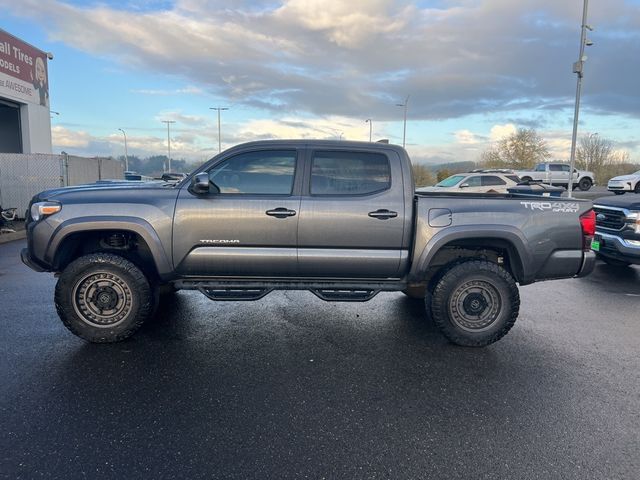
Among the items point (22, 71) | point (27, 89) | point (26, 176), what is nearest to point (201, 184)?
point (26, 176)

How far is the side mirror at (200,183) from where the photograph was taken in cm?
384

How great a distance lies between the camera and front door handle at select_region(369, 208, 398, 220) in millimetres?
4051

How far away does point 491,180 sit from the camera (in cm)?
1823

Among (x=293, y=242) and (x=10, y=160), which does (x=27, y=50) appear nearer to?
(x=10, y=160)

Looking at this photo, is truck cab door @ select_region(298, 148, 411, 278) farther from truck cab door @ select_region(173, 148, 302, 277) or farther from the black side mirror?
the black side mirror

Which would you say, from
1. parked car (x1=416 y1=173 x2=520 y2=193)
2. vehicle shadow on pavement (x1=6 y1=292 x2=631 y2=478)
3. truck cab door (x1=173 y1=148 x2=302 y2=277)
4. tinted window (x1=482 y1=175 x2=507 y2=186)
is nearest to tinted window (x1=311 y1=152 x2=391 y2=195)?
truck cab door (x1=173 y1=148 x2=302 y2=277)

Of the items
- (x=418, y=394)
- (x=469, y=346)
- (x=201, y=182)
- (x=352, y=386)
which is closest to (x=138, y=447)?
(x=352, y=386)

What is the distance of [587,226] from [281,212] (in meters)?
3.10

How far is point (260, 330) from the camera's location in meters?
4.46

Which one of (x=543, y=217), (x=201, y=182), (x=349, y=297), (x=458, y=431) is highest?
(x=201, y=182)

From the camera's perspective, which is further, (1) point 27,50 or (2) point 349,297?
(1) point 27,50

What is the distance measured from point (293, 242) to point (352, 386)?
1.47m

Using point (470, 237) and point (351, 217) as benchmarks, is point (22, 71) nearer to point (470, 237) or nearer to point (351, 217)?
point (351, 217)

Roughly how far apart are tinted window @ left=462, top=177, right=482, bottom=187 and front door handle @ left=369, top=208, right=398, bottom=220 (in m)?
15.2
